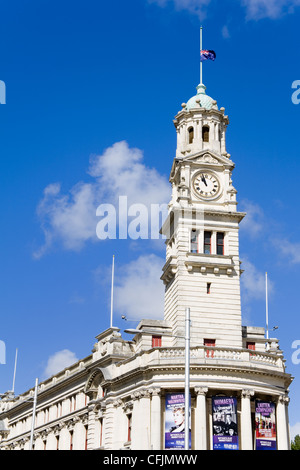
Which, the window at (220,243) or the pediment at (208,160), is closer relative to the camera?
the window at (220,243)

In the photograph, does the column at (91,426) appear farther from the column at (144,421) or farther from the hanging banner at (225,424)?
the hanging banner at (225,424)

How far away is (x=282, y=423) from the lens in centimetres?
5097

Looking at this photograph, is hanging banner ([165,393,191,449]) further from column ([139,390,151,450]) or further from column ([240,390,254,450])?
column ([240,390,254,450])

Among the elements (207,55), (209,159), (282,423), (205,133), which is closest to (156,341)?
(282,423)

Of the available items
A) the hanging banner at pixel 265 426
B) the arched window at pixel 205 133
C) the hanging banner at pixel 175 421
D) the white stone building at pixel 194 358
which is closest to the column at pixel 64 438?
the white stone building at pixel 194 358

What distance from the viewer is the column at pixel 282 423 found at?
165ft

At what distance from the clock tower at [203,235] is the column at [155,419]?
6903 millimetres

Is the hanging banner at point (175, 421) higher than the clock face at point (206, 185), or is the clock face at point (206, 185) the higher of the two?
the clock face at point (206, 185)

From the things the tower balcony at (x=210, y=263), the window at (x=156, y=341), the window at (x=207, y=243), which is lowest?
the window at (x=156, y=341)

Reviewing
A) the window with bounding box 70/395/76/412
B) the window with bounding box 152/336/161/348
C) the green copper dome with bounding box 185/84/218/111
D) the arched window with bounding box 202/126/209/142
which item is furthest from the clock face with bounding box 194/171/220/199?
the window with bounding box 70/395/76/412

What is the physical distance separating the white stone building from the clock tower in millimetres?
90
